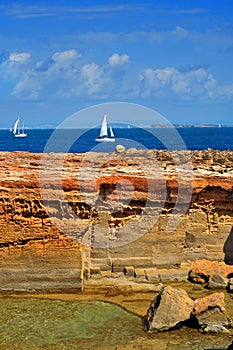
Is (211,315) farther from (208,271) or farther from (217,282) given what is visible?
(208,271)

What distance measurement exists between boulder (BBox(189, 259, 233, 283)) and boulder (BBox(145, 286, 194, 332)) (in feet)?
10.4

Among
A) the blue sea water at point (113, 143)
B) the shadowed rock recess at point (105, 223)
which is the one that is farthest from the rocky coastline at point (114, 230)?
the blue sea water at point (113, 143)

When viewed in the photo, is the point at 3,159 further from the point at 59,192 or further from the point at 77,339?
the point at 77,339

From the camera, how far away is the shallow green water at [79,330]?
11.5 m

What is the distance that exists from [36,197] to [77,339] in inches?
167

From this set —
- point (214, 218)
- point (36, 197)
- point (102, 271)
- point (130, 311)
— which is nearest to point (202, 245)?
point (214, 218)

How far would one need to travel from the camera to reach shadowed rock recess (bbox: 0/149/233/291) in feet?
48.3

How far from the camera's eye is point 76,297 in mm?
14258

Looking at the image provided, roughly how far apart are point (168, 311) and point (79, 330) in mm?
1958

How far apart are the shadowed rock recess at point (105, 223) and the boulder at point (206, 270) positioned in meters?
0.30

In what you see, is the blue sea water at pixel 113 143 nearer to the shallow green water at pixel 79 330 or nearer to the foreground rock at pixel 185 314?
the shallow green water at pixel 79 330

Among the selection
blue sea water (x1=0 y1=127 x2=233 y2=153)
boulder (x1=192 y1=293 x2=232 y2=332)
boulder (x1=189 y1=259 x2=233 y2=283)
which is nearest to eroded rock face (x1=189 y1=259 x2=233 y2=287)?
boulder (x1=189 y1=259 x2=233 y2=283)

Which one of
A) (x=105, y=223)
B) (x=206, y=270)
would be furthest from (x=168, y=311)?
(x=105, y=223)

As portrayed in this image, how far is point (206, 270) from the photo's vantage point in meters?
15.7
